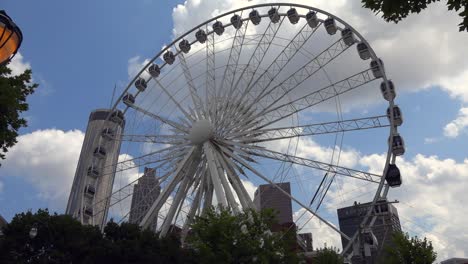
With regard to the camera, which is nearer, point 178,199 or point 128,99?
point 178,199

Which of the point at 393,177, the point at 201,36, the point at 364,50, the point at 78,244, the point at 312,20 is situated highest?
the point at 201,36

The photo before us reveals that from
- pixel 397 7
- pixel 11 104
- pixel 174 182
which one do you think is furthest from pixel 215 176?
pixel 397 7

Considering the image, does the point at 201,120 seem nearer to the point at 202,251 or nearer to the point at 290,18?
the point at 290,18

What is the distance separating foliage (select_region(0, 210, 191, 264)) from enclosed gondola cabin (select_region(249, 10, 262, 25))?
76.2 feet

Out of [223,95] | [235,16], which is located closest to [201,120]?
[223,95]

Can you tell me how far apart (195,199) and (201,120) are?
23.1 ft

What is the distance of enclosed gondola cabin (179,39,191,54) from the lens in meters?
44.9

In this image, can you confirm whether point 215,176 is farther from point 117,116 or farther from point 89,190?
point 117,116

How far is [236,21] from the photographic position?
42.3 metres

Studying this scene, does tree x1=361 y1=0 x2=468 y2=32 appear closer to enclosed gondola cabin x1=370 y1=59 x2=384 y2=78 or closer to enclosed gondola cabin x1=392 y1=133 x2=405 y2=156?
enclosed gondola cabin x1=392 y1=133 x2=405 y2=156

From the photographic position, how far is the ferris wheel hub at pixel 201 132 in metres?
35.9

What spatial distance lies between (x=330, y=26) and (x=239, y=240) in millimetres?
22553

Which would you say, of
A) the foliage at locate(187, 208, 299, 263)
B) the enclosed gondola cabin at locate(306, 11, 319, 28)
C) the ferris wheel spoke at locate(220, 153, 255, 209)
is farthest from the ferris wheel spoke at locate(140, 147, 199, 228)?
the enclosed gondola cabin at locate(306, 11, 319, 28)

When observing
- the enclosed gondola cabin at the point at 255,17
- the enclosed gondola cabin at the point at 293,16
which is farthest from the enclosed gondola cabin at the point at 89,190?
the enclosed gondola cabin at the point at 293,16
